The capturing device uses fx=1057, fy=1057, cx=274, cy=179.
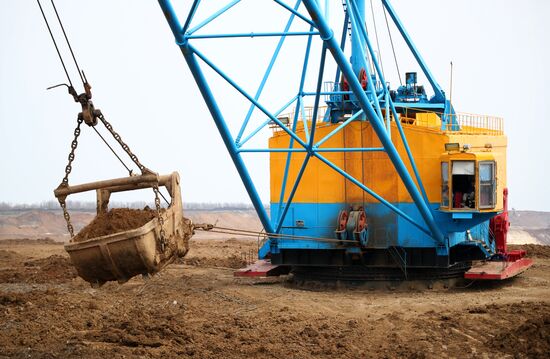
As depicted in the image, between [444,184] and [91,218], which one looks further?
[91,218]

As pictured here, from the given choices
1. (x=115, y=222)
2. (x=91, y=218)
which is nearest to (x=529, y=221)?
(x=91, y=218)

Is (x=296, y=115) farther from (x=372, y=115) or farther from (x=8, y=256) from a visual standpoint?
(x=8, y=256)

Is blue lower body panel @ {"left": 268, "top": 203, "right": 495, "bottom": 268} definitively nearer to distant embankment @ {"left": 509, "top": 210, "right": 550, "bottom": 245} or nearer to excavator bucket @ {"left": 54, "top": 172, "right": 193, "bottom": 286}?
excavator bucket @ {"left": 54, "top": 172, "right": 193, "bottom": 286}

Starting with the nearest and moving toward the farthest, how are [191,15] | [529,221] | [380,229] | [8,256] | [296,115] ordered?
[191,15]
[380,229]
[296,115]
[8,256]
[529,221]

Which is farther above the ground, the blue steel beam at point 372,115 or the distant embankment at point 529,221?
the blue steel beam at point 372,115

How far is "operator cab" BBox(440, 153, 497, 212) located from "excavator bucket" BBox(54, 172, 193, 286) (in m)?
8.49

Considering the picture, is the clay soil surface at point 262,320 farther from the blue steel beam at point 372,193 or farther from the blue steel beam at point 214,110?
the blue steel beam at point 214,110

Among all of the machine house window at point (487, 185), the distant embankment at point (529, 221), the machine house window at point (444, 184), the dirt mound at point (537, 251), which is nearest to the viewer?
the machine house window at point (487, 185)

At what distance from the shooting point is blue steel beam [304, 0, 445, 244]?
19891 mm

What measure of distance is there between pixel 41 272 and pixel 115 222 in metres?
11.6

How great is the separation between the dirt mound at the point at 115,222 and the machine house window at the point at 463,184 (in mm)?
8807

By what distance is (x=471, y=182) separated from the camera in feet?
81.1

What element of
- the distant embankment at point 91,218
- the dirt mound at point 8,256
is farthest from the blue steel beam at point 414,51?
the distant embankment at point 91,218

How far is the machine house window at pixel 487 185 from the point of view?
2445cm
